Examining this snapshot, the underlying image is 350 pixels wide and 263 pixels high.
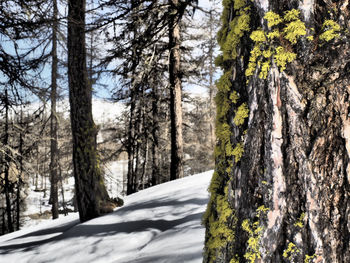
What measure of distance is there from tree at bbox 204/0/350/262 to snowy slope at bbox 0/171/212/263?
4.81ft

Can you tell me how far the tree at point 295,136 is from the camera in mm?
871

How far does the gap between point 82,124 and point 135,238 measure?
254 cm

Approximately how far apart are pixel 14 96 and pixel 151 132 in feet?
27.8

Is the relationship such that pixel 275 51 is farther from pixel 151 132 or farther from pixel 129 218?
pixel 151 132

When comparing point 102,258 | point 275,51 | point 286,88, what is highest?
point 275,51

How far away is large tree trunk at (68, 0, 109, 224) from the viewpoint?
200 inches

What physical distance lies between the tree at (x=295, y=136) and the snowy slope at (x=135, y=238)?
1.47 metres

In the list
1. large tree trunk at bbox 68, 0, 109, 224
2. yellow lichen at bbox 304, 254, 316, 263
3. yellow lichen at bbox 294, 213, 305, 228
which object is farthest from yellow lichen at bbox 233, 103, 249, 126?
large tree trunk at bbox 68, 0, 109, 224

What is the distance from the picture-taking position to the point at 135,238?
3539 mm

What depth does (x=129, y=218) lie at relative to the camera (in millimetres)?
4199

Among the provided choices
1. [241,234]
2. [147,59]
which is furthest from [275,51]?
[147,59]

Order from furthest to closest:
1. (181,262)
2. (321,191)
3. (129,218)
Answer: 1. (129,218)
2. (181,262)
3. (321,191)

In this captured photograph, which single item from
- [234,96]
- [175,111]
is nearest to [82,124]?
[175,111]

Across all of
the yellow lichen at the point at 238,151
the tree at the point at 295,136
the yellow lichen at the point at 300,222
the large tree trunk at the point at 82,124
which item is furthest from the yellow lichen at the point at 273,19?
the large tree trunk at the point at 82,124
